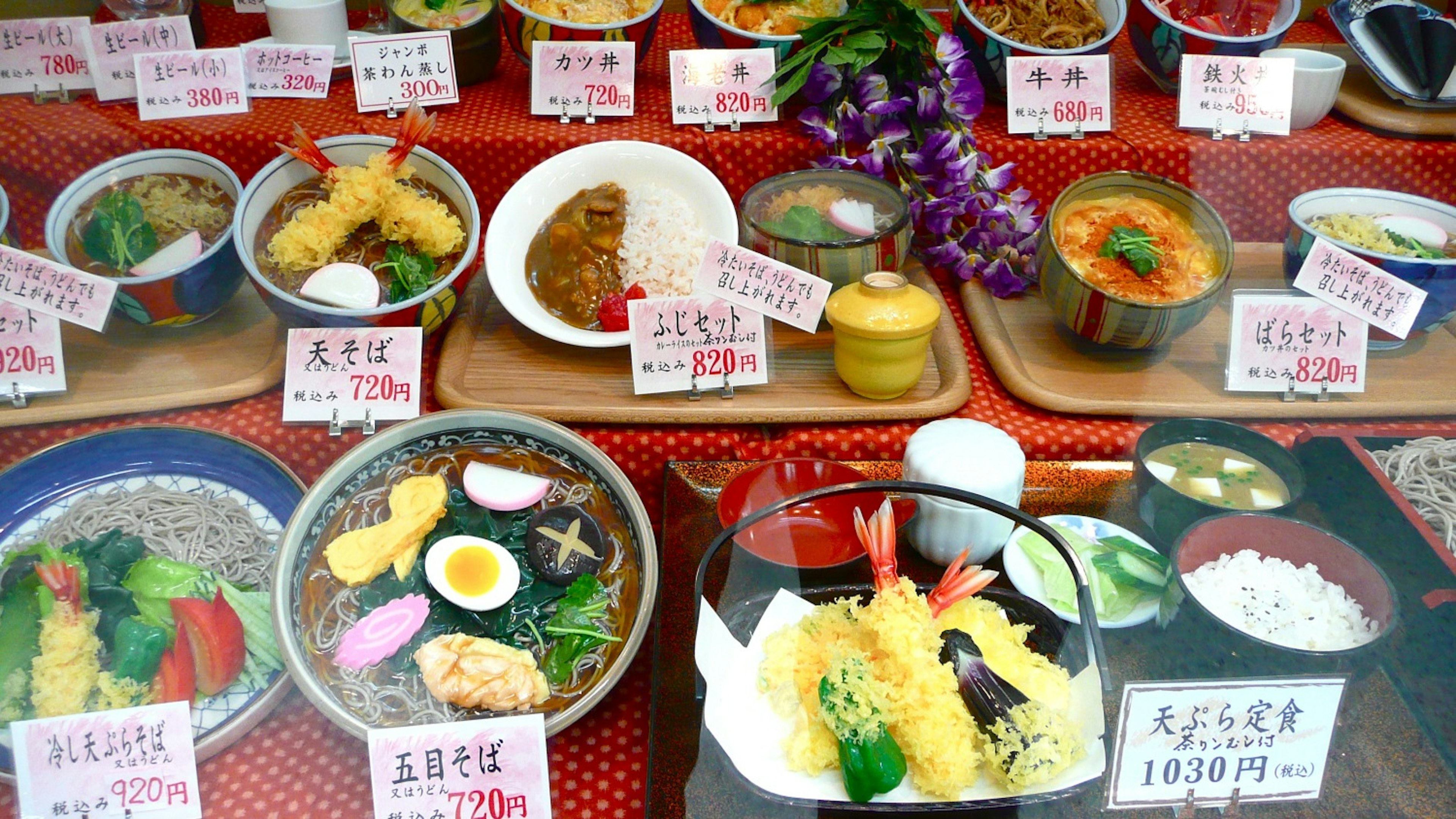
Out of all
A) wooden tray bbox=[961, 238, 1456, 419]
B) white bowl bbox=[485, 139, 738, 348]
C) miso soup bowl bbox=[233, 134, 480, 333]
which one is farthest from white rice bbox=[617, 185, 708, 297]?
wooden tray bbox=[961, 238, 1456, 419]

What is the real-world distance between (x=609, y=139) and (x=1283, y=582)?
1.29m

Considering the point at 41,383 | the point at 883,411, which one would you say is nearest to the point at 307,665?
the point at 41,383

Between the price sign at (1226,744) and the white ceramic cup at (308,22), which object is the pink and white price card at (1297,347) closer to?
the price sign at (1226,744)

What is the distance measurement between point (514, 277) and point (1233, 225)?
53.9 inches

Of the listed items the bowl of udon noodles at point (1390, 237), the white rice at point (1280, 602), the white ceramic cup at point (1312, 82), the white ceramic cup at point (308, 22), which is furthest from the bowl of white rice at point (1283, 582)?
the white ceramic cup at point (308, 22)

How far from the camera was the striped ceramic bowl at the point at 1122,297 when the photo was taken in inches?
55.5

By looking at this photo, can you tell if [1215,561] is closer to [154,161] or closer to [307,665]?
[307,665]

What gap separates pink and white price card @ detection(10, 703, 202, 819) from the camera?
3.12ft

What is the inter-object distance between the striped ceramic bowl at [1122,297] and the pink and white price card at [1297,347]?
0.08 metres

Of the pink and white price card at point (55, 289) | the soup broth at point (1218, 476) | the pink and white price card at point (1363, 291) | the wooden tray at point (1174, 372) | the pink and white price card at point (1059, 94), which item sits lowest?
the soup broth at point (1218, 476)

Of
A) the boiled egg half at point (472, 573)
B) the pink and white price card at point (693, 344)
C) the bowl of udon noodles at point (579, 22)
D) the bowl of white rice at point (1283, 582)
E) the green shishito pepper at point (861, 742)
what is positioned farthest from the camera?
the bowl of udon noodles at point (579, 22)

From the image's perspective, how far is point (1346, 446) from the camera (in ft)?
4.11

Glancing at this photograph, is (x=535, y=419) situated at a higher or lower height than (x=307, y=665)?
higher

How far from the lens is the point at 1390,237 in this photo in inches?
57.5
